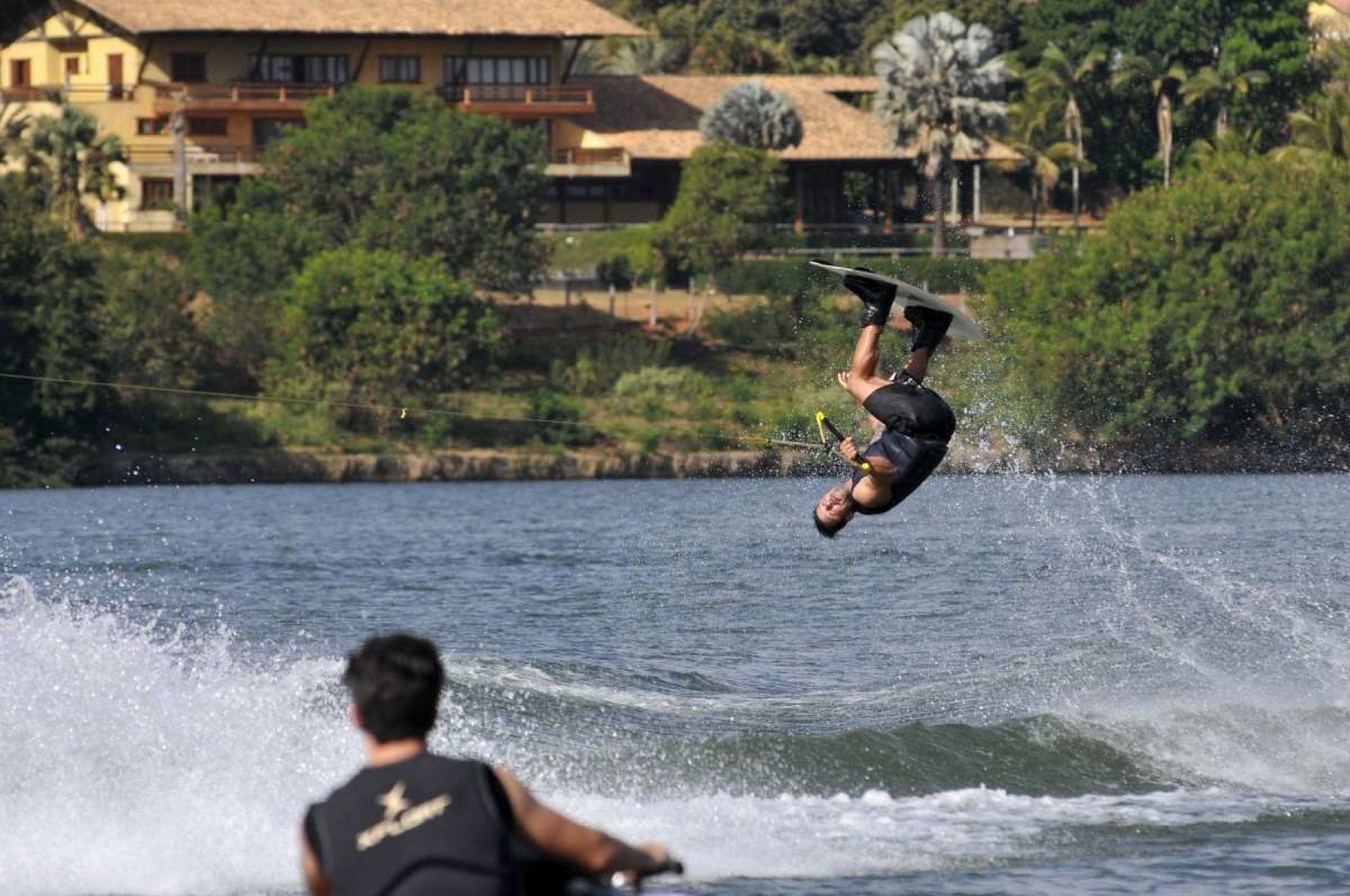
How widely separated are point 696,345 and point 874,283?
41.2m

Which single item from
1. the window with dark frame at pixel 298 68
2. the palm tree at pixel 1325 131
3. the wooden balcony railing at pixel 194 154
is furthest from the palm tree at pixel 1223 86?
the wooden balcony railing at pixel 194 154

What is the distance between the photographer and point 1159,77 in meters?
66.3

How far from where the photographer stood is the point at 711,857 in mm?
10711

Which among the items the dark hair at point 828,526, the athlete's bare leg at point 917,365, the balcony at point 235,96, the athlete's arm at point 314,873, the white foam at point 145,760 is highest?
the balcony at point 235,96

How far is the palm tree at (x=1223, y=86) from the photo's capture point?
64.6 meters

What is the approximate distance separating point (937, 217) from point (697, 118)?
9.93 metres

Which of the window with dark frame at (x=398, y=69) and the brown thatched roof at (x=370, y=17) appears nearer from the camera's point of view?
the brown thatched roof at (x=370, y=17)

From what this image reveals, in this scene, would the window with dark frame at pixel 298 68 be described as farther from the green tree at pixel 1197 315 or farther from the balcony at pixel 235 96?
the green tree at pixel 1197 315

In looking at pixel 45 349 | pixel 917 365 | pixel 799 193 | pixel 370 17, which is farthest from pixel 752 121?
pixel 917 365

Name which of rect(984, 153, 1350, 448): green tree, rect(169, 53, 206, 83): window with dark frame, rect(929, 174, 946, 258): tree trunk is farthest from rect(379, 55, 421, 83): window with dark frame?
rect(984, 153, 1350, 448): green tree

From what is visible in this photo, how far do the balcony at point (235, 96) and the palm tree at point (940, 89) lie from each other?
14334 millimetres

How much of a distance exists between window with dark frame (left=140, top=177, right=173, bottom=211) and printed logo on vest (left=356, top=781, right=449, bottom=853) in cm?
5526

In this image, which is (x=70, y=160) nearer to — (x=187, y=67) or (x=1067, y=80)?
(x=187, y=67)

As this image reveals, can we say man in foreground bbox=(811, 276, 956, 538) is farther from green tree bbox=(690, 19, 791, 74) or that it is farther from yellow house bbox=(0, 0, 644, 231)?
green tree bbox=(690, 19, 791, 74)
